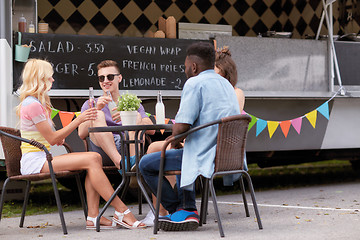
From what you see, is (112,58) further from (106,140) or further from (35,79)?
(35,79)

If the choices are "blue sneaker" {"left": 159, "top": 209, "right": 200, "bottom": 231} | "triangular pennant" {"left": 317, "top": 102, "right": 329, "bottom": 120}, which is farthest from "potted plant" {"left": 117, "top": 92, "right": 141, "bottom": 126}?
"triangular pennant" {"left": 317, "top": 102, "right": 329, "bottom": 120}

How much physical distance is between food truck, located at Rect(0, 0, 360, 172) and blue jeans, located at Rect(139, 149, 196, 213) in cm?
185

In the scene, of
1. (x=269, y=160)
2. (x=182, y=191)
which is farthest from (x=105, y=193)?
(x=269, y=160)

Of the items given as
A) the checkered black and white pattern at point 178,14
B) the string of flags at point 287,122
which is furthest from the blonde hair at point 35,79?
the checkered black and white pattern at point 178,14

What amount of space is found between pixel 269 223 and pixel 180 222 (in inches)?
28.5

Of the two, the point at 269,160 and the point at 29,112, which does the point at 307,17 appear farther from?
the point at 29,112

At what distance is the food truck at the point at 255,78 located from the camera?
5668 millimetres

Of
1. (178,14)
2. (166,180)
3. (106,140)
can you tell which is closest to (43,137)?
(106,140)

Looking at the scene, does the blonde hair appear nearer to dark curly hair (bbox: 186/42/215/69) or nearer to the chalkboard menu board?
dark curly hair (bbox: 186/42/215/69)

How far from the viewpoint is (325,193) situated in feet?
20.0

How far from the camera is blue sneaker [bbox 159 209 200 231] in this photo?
12.6 ft

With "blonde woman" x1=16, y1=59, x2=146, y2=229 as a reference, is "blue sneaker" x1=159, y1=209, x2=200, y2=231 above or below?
below

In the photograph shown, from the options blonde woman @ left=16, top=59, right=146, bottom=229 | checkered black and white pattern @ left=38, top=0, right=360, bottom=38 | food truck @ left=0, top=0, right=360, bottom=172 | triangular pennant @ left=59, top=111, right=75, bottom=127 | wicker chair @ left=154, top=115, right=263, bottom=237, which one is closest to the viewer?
wicker chair @ left=154, top=115, right=263, bottom=237

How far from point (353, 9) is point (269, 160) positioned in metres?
3.37
